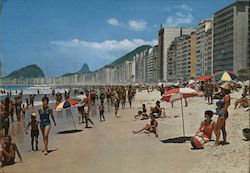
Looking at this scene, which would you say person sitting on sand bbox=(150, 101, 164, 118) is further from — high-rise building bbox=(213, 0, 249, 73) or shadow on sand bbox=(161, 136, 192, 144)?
high-rise building bbox=(213, 0, 249, 73)

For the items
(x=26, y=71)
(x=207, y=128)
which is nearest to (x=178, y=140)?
(x=207, y=128)

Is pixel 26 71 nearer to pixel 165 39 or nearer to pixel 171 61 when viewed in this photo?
pixel 171 61

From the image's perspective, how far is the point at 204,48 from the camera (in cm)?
9025

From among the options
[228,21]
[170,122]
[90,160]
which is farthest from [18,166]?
[228,21]

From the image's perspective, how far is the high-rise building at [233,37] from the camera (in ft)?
224

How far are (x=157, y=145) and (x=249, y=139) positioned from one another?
220cm

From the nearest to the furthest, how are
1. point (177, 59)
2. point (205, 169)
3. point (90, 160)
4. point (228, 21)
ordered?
point (205, 169), point (90, 160), point (228, 21), point (177, 59)

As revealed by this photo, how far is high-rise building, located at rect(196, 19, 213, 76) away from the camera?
86.4 meters

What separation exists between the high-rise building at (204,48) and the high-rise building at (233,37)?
7880mm

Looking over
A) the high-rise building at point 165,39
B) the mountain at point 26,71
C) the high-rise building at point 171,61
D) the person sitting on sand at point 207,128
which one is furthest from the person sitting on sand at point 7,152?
the high-rise building at point 165,39

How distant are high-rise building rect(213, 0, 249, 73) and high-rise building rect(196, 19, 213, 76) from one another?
788 centimetres

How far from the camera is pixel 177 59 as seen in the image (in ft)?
363

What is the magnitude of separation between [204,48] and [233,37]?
19.8 metres

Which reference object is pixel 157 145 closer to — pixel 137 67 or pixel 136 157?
pixel 136 157
